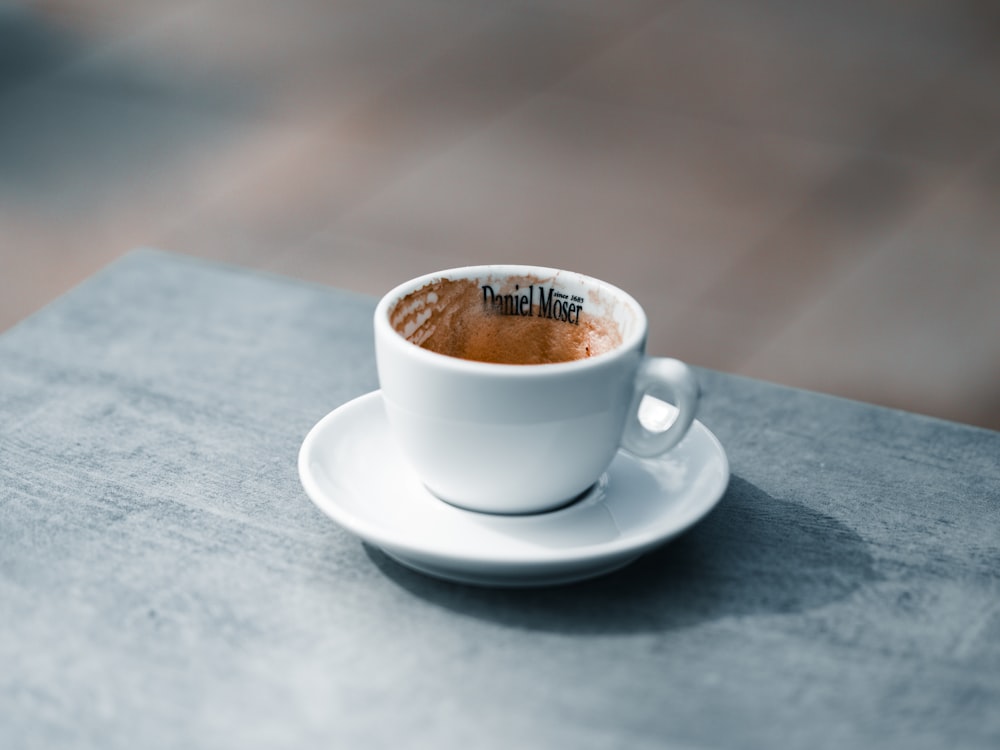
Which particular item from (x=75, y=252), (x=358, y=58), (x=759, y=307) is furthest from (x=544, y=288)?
(x=358, y=58)

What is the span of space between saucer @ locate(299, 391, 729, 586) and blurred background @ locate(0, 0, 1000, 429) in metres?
1.15

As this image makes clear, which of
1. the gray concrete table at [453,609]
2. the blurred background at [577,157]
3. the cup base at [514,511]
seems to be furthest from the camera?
the blurred background at [577,157]

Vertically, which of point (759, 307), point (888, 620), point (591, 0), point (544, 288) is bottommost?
point (759, 307)

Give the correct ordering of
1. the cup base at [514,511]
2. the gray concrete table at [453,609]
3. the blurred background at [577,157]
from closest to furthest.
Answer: the gray concrete table at [453,609], the cup base at [514,511], the blurred background at [577,157]

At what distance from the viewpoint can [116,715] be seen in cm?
48

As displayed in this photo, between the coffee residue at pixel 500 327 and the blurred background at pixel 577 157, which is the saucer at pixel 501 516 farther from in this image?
the blurred background at pixel 577 157

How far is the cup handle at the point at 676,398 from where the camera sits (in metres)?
0.58

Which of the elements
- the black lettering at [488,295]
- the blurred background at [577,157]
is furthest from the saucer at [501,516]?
the blurred background at [577,157]

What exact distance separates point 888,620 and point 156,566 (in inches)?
15.5

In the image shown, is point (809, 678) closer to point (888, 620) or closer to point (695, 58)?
point (888, 620)

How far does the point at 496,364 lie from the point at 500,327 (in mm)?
63

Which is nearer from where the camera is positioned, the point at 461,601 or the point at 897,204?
the point at 461,601

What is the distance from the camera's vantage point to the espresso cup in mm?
546

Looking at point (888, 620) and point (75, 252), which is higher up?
point (888, 620)
